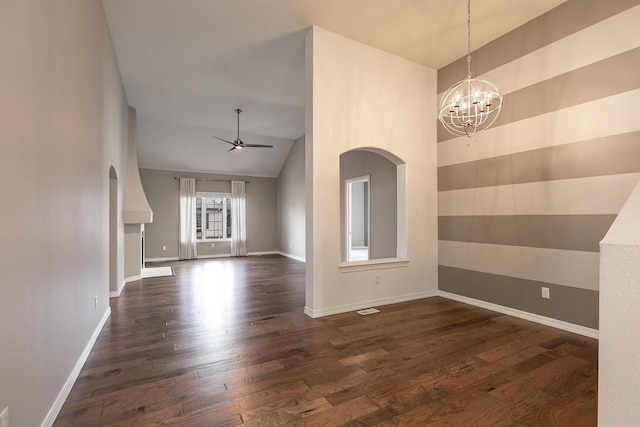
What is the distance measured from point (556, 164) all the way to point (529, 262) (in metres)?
1.19

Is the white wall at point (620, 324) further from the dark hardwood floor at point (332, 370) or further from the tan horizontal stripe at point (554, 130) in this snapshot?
the tan horizontal stripe at point (554, 130)

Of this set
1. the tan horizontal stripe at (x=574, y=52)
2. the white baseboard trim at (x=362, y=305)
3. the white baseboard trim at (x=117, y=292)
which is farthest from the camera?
the white baseboard trim at (x=117, y=292)

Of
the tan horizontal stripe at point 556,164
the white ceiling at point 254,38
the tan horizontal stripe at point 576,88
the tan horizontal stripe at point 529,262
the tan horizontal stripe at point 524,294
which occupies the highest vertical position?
the white ceiling at point 254,38

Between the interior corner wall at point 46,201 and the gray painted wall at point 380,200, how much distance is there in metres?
4.61

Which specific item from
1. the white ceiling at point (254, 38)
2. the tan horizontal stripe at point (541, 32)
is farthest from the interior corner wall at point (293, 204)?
the tan horizontal stripe at point (541, 32)

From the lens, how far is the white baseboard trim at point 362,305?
3.72 metres

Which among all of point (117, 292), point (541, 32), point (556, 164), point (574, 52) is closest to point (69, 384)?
point (117, 292)

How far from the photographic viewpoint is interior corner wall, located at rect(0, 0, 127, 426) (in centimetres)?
138

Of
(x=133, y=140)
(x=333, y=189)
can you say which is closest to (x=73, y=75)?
(x=333, y=189)

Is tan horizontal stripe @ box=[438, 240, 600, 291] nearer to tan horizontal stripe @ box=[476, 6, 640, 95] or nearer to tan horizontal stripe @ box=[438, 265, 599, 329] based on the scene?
tan horizontal stripe @ box=[438, 265, 599, 329]

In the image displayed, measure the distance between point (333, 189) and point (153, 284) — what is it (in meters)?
4.11

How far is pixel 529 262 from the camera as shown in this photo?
3.59 meters

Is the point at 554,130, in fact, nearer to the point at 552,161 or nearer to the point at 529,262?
the point at 552,161

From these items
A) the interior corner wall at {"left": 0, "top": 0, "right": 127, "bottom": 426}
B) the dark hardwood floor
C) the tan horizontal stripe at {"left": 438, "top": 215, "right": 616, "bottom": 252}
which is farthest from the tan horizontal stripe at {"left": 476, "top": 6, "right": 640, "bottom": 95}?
the interior corner wall at {"left": 0, "top": 0, "right": 127, "bottom": 426}
